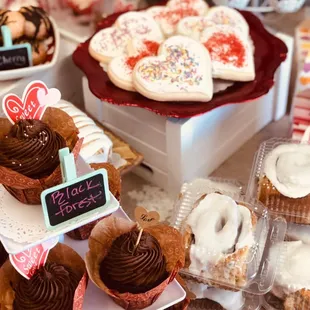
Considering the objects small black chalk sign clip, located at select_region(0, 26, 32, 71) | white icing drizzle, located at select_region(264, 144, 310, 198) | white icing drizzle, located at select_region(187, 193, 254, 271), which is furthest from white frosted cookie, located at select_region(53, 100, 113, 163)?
white icing drizzle, located at select_region(264, 144, 310, 198)

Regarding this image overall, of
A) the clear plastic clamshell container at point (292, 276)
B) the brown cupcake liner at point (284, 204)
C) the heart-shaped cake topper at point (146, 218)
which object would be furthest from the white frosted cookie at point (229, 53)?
the heart-shaped cake topper at point (146, 218)

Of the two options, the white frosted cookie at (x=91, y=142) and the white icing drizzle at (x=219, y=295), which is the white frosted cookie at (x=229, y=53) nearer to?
the white frosted cookie at (x=91, y=142)

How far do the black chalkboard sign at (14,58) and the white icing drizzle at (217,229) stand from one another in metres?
0.68

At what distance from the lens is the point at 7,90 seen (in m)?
1.57

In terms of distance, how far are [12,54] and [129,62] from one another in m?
0.32

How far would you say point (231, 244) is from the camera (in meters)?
1.18

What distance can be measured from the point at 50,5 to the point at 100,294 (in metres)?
1.30

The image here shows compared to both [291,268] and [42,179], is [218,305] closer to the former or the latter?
[291,268]

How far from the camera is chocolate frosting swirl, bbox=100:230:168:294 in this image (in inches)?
39.0

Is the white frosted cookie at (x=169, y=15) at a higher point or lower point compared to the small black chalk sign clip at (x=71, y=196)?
lower

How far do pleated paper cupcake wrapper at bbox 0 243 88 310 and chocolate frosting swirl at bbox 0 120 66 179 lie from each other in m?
0.19

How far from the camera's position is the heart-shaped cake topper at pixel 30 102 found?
1005mm

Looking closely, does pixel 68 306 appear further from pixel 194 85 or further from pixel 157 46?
pixel 157 46

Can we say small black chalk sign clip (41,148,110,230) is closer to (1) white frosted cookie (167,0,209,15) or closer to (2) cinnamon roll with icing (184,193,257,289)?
(2) cinnamon roll with icing (184,193,257,289)
